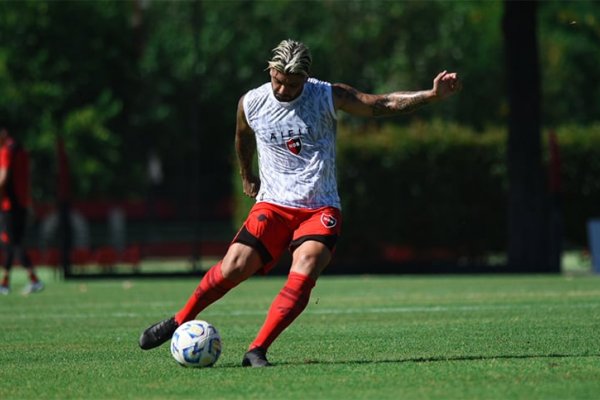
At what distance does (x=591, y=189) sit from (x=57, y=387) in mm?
24296

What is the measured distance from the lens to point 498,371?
8.68 metres

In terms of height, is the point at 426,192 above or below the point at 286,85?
below

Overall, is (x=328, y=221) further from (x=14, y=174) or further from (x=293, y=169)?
(x=14, y=174)

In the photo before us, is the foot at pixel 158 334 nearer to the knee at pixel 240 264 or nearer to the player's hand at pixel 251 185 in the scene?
the knee at pixel 240 264

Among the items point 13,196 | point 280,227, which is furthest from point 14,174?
point 280,227

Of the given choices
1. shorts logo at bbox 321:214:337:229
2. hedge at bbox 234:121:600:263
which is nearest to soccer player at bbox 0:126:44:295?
hedge at bbox 234:121:600:263

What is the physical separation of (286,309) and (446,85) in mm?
1843

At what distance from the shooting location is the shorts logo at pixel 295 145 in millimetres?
9836

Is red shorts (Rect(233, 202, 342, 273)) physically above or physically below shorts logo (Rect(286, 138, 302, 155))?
below

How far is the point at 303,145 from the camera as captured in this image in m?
9.84

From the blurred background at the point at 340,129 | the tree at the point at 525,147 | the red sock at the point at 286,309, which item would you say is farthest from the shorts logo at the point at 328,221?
the tree at the point at 525,147

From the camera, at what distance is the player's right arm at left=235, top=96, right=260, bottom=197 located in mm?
10203

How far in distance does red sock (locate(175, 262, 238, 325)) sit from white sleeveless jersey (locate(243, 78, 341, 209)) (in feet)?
2.06

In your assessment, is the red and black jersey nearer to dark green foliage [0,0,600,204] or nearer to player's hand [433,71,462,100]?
player's hand [433,71,462,100]
